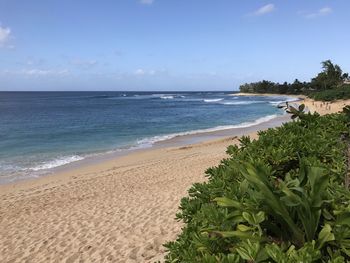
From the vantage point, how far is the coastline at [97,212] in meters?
6.23

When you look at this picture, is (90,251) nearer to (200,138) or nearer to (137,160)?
(137,160)

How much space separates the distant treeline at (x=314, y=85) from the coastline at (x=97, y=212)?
164 ft

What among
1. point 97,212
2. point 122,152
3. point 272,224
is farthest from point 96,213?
point 122,152

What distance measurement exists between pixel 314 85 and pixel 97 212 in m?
101

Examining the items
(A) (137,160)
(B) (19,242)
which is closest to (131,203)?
(B) (19,242)

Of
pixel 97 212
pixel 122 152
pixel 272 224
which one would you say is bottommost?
pixel 122 152

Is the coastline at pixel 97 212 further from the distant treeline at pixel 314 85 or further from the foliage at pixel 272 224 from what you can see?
the distant treeline at pixel 314 85

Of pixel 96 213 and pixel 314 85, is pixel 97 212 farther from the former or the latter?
pixel 314 85

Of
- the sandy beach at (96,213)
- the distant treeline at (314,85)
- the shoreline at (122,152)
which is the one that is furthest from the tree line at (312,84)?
the sandy beach at (96,213)

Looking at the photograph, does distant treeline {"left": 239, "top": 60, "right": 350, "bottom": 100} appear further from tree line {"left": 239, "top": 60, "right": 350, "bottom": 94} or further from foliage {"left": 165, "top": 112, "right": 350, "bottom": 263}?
foliage {"left": 165, "top": 112, "right": 350, "bottom": 263}

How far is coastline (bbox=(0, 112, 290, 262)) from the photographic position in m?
6.23

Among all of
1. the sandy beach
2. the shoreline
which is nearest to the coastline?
the sandy beach

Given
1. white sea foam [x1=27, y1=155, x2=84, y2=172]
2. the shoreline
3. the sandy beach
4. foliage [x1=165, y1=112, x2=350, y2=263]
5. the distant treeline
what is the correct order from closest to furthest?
foliage [x1=165, y1=112, x2=350, y2=263]
the sandy beach
the shoreline
white sea foam [x1=27, y1=155, x2=84, y2=172]
the distant treeline

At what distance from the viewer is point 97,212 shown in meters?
8.35
